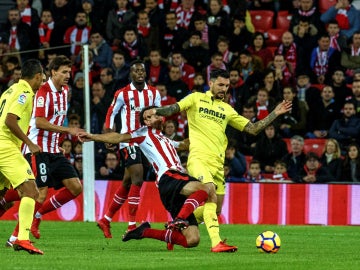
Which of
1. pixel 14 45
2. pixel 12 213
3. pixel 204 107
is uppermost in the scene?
pixel 14 45

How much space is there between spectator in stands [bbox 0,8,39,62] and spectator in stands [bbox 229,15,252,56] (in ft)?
14.6

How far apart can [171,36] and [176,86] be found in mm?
1972

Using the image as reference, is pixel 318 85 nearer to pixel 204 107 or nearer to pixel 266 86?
pixel 266 86

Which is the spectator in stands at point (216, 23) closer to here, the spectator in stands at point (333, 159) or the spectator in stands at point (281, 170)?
the spectator in stands at point (281, 170)

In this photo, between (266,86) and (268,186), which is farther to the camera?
(266,86)

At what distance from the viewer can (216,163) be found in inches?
535

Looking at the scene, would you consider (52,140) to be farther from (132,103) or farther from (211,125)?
(211,125)

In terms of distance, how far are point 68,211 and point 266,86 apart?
476cm

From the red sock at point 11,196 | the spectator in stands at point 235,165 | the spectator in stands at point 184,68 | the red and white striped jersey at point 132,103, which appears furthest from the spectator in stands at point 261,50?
the red sock at point 11,196

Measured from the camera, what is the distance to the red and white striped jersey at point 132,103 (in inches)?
635

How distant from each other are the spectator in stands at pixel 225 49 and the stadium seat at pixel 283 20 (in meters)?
2.23

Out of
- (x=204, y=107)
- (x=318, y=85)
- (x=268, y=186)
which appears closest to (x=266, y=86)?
(x=318, y=85)

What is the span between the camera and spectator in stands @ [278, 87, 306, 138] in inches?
874

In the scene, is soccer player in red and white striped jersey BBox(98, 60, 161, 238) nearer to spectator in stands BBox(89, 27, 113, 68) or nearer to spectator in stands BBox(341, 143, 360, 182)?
spectator in stands BBox(341, 143, 360, 182)
